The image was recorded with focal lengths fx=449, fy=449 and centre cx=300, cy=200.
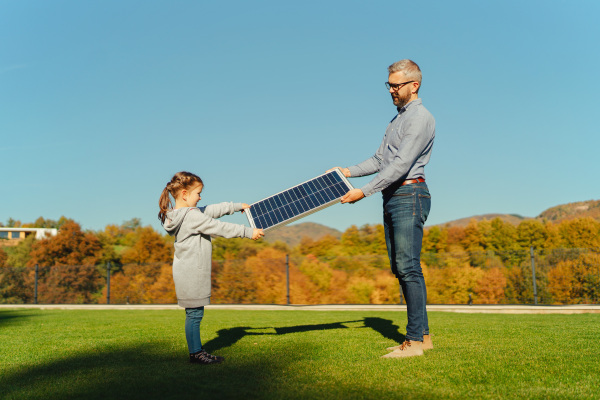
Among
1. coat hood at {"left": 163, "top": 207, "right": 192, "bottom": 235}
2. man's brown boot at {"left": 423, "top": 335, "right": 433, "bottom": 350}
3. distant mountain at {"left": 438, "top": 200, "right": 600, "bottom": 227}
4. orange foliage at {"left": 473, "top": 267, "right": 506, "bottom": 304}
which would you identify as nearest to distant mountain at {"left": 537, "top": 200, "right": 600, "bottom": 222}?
distant mountain at {"left": 438, "top": 200, "right": 600, "bottom": 227}

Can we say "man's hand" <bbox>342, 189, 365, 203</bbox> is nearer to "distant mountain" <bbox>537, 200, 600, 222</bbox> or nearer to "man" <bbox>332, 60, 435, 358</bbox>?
"man" <bbox>332, 60, 435, 358</bbox>

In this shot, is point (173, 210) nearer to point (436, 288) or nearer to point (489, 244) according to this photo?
point (436, 288)

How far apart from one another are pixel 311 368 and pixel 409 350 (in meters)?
0.95

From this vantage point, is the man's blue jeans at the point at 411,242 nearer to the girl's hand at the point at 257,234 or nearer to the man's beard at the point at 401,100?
the man's beard at the point at 401,100

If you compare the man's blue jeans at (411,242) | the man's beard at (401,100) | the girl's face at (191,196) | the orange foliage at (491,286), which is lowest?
the orange foliage at (491,286)

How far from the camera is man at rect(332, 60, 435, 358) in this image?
3.88 m

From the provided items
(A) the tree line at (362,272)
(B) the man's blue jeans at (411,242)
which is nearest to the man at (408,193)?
(B) the man's blue jeans at (411,242)

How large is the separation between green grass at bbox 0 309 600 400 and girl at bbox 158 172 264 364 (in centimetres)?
42

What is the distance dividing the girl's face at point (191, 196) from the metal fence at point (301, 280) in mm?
16040

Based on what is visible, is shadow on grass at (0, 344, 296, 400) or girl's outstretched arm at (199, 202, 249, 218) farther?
girl's outstretched arm at (199, 202, 249, 218)

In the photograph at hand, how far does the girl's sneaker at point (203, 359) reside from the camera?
3.63m

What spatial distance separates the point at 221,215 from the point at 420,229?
194 cm

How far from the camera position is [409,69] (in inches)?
163

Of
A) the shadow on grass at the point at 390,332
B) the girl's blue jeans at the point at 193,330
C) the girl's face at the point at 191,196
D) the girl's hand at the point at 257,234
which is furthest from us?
the shadow on grass at the point at 390,332
